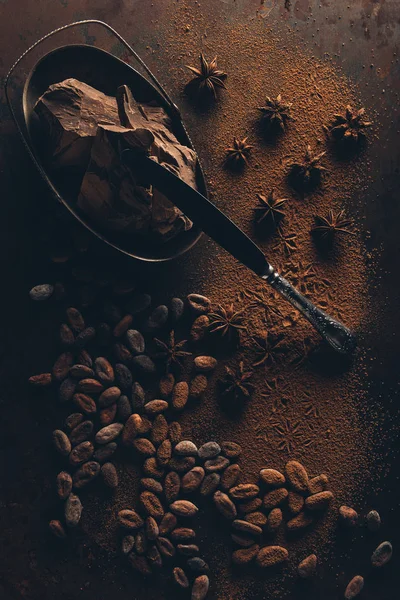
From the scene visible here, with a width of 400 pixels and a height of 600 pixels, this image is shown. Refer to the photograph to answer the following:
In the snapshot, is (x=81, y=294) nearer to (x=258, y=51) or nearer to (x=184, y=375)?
(x=184, y=375)

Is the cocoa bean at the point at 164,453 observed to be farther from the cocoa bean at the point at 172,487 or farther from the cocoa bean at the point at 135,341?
the cocoa bean at the point at 135,341

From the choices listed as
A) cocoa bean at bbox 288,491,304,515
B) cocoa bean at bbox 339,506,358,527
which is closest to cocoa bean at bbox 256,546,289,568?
cocoa bean at bbox 288,491,304,515

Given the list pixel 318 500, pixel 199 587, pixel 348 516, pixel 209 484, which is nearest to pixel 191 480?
pixel 209 484

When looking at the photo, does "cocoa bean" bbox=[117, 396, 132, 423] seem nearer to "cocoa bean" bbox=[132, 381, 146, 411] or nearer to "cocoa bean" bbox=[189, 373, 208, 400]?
"cocoa bean" bbox=[132, 381, 146, 411]

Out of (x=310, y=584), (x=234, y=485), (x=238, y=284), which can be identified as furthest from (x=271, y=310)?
(x=310, y=584)

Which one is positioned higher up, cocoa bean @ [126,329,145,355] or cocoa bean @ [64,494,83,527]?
cocoa bean @ [126,329,145,355]

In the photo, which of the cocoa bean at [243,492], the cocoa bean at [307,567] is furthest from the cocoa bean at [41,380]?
the cocoa bean at [307,567]

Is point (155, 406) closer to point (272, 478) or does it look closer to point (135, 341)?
point (135, 341)
